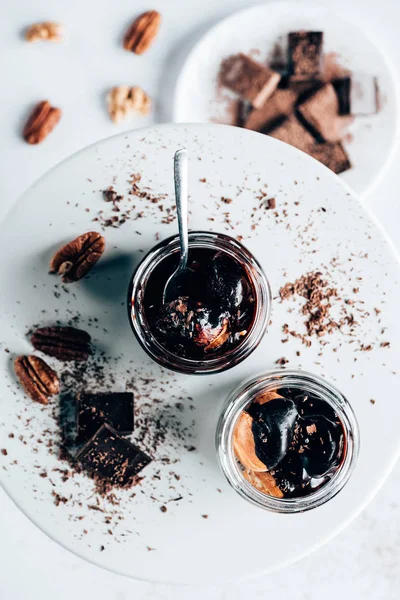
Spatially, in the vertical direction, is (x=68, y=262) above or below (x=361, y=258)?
below

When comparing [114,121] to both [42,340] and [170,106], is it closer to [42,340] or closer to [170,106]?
[170,106]

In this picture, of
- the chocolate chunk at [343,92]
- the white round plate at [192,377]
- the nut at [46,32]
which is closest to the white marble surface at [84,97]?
the nut at [46,32]

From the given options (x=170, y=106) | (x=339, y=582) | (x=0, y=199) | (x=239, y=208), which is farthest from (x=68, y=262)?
(x=339, y=582)

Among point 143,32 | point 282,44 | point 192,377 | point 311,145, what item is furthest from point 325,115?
point 192,377

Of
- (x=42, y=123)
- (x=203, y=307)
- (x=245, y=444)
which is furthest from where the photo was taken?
(x=42, y=123)

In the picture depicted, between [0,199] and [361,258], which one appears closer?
[361,258]

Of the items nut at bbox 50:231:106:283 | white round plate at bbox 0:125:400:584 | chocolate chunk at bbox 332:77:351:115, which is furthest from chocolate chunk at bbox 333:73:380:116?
nut at bbox 50:231:106:283

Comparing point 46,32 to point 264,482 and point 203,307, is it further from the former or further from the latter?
point 264,482
